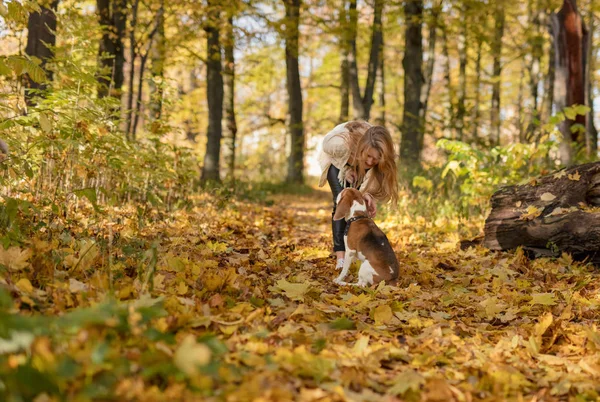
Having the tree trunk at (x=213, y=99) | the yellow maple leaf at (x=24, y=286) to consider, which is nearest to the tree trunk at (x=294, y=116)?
the tree trunk at (x=213, y=99)

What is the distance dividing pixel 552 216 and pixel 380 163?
210cm

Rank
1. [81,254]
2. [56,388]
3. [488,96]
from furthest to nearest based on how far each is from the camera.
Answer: [488,96] < [81,254] < [56,388]

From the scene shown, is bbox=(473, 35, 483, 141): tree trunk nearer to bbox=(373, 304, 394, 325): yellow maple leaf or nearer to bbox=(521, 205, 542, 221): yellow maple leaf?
bbox=(521, 205, 542, 221): yellow maple leaf

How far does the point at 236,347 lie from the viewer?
7.82ft

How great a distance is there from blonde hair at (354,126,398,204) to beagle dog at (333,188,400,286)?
0.51 m

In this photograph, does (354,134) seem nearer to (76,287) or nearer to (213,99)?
(76,287)

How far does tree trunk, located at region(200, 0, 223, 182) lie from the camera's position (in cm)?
1287

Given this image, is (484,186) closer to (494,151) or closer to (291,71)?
(494,151)

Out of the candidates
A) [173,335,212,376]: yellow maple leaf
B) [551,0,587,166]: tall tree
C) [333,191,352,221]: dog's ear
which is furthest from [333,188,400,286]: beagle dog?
[551,0,587,166]: tall tree

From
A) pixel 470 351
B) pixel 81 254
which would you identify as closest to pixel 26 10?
pixel 81 254

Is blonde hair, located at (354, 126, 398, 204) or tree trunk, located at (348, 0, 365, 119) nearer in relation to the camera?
blonde hair, located at (354, 126, 398, 204)

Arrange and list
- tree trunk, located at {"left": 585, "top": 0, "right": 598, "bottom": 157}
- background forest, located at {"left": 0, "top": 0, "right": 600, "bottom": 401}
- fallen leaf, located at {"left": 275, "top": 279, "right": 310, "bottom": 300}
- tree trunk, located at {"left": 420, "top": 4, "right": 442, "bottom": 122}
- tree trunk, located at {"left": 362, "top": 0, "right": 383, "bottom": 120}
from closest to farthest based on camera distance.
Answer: background forest, located at {"left": 0, "top": 0, "right": 600, "bottom": 401} → fallen leaf, located at {"left": 275, "top": 279, "right": 310, "bottom": 300} → tree trunk, located at {"left": 585, "top": 0, "right": 598, "bottom": 157} → tree trunk, located at {"left": 420, "top": 4, "right": 442, "bottom": 122} → tree trunk, located at {"left": 362, "top": 0, "right": 383, "bottom": 120}

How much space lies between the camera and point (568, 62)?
350 inches

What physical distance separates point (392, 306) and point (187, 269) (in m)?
1.53
